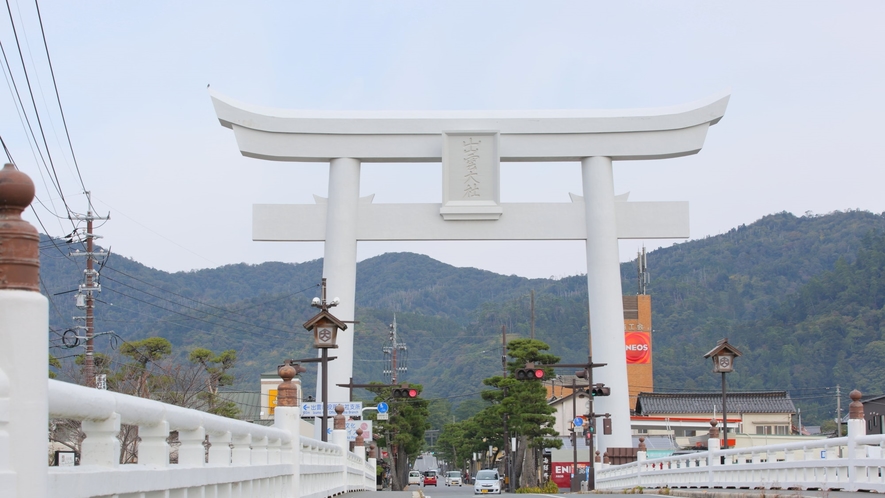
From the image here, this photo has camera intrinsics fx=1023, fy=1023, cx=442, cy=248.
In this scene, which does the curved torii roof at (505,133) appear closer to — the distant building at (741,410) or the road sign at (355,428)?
the road sign at (355,428)

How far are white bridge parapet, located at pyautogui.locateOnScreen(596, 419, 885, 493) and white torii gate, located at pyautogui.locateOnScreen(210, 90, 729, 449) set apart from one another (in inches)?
253

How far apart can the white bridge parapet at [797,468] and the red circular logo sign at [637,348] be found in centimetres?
5104

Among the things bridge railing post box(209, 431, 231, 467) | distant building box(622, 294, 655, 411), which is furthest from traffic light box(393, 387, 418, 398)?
distant building box(622, 294, 655, 411)

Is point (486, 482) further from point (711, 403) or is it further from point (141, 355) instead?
point (711, 403)

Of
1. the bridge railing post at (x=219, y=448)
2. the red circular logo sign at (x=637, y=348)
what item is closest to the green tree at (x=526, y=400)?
the red circular logo sign at (x=637, y=348)

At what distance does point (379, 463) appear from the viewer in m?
64.8

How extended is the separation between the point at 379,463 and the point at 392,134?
42.5 metres

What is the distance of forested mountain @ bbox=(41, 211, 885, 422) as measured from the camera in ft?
301

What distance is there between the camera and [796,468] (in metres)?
13.6

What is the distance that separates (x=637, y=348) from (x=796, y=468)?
5960 cm

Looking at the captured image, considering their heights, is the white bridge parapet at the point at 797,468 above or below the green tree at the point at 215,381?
below

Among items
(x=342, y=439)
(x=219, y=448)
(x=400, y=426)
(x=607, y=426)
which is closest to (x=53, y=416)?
(x=219, y=448)

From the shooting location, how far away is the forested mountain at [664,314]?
91625 millimetres

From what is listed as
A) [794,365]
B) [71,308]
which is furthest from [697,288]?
[71,308]
